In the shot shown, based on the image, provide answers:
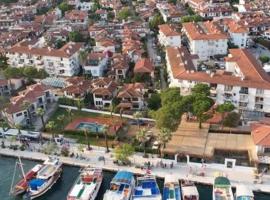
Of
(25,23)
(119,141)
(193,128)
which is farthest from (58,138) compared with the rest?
(25,23)

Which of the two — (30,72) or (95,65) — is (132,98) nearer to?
(95,65)

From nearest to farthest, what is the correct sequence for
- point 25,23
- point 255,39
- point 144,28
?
1. point 255,39
2. point 144,28
3. point 25,23

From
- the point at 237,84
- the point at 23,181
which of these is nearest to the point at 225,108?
the point at 237,84

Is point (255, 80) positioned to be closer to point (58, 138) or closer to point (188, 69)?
point (188, 69)

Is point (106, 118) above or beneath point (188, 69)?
beneath

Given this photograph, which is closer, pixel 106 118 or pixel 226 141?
pixel 226 141

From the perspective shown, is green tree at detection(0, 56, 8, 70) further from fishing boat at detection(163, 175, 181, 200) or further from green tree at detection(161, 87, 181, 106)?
fishing boat at detection(163, 175, 181, 200)

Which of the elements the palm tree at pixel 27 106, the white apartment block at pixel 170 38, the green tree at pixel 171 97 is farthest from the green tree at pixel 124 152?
the white apartment block at pixel 170 38
